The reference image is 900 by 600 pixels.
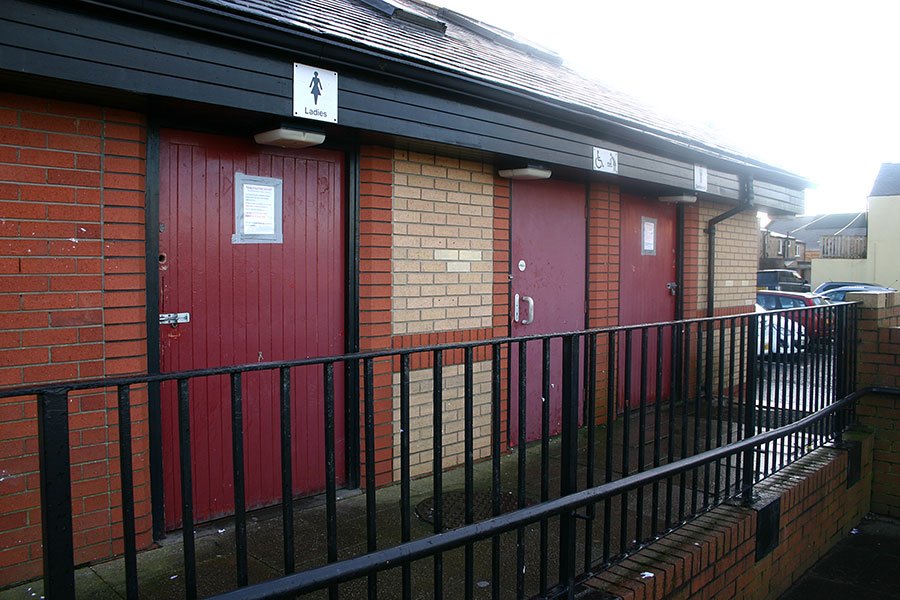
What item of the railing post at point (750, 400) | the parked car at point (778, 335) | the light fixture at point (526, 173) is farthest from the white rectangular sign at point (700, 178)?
the railing post at point (750, 400)

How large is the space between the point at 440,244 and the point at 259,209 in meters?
1.40

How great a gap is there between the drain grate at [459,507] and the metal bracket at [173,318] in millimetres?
1749

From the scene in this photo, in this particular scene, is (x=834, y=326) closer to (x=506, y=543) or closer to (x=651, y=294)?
(x=651, y=294)

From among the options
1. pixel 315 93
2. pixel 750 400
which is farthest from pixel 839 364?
pixel 315 93

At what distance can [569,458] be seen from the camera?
9.38ft

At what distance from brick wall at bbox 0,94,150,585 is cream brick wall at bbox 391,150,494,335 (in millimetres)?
1746

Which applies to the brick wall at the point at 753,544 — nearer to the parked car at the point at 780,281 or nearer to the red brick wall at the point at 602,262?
the red brick wall at the point at 602,262

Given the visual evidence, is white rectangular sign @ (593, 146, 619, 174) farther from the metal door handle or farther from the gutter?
the metal door handle

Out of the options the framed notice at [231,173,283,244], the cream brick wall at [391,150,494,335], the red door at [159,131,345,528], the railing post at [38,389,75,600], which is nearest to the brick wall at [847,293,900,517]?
the cream brick wall at [391,150,494,335]

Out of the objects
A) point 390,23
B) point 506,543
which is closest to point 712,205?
point 390,23

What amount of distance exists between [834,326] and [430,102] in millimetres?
3515

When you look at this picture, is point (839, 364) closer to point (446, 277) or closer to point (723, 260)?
point (446, 277)

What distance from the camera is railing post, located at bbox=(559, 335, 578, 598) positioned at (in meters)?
2.80

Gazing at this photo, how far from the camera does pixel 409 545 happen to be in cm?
221
